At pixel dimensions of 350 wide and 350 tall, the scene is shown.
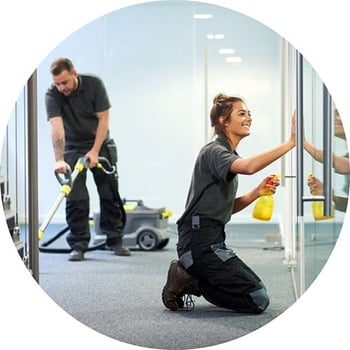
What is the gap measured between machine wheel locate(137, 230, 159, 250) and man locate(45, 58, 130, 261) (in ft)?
0.43

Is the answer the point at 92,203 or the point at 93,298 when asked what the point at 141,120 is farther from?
the point at 93,298

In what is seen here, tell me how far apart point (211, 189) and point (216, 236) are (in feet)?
0.52

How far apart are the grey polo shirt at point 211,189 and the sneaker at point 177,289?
19 centimetres

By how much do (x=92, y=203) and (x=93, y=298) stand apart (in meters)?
1.46

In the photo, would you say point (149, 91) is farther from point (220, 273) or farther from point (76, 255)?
point (220, 273)

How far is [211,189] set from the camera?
2508 millimetres

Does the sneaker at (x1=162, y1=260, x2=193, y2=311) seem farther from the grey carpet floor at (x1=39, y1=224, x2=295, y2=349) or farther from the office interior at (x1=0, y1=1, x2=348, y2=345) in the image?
the office interior at (x1=0, y1=1, x2=348, y2=345)

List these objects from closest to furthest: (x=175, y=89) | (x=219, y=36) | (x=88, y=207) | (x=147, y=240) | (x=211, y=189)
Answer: (x=211, y=189) < (x=88, y=207) < (x=147, y=240) < (x=219, y=36) < (x=175, y=89)

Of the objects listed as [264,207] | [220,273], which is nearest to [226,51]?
[264,207]

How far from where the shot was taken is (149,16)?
438 cm

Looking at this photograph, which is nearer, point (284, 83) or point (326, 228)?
point (326, 228)

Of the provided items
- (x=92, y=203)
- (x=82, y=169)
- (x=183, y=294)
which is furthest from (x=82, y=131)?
(x=183, y=294)

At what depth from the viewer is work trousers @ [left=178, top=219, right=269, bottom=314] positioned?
2.51 meters

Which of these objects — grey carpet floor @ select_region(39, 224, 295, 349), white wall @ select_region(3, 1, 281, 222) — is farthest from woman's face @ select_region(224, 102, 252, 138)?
white wall @ select_region(3, 1, 281, 222)
